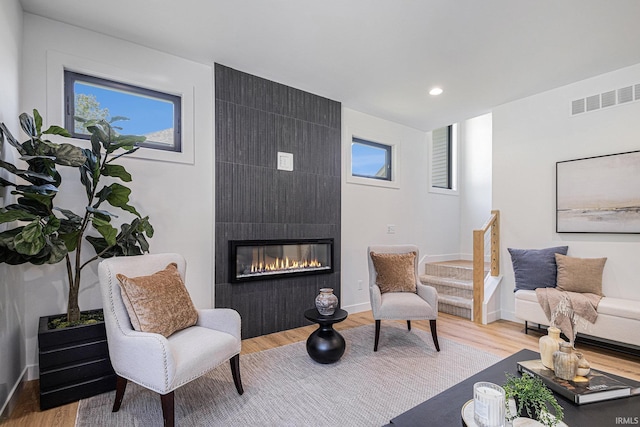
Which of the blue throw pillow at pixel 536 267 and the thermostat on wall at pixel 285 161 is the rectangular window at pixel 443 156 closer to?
the blue throw pillow at pixel 536 267

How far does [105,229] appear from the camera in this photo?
2.15 meters

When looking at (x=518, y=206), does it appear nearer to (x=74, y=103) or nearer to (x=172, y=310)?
(x=172, y=310)

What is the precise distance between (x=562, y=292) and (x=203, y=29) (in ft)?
13.5

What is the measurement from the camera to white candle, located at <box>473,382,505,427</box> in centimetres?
119

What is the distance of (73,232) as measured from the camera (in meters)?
2.21

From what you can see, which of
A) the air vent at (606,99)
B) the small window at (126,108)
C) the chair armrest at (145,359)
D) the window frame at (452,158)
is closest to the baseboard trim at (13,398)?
the chair armrest at (145,359)

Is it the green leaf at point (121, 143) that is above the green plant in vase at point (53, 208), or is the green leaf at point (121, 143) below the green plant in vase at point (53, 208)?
above

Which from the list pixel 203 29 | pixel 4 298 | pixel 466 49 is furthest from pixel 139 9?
pixel 466 49

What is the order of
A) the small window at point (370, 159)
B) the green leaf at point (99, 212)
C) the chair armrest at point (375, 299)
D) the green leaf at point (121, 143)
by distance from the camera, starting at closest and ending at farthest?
the green leaf at point (99, 212) < the green leaf at point (121, 143) < the chair armrest at point (375, 299) < the small window at point (370, 159)

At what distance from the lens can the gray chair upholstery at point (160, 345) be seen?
1.68 metres

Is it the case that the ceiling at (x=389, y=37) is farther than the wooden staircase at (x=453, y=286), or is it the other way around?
the wooden staircase at (x=453, y=286)

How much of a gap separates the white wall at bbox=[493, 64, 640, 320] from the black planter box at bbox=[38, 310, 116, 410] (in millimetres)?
4263

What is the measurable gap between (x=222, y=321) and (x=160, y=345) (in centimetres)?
54

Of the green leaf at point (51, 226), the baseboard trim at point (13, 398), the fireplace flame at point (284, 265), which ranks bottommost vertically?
the baseboard trim at point (13, 398)
